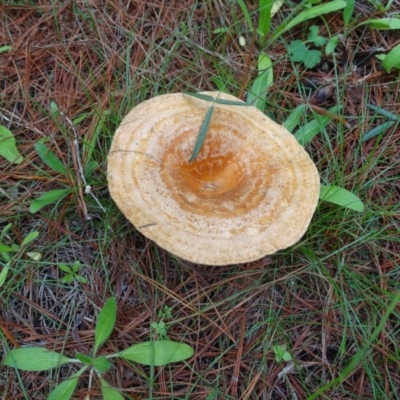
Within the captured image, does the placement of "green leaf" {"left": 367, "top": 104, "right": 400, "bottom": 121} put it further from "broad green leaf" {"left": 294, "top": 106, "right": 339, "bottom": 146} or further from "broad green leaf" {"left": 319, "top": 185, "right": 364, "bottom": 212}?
"broad green leaf" {"left": 319, "top": 185, "right": 364, "bottom": 212}

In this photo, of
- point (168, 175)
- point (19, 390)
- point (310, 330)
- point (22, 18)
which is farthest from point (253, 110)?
point (19, 390)

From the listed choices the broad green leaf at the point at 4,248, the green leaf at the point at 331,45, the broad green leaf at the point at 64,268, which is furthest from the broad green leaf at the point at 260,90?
the broad green leaf at the point at 4,248

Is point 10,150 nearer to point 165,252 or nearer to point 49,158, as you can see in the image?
point 49,158

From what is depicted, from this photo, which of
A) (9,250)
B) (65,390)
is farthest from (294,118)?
(65,390)

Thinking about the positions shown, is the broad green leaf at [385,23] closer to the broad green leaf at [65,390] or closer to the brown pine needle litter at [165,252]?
the brown pine needle litter at [165,252]

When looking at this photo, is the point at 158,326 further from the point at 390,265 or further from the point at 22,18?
the point at 22,18

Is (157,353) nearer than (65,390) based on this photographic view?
No

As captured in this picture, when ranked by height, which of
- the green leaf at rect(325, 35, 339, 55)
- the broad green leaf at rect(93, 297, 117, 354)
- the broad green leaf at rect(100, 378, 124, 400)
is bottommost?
the broad green leaf at rect(100, 378, 124, 400)

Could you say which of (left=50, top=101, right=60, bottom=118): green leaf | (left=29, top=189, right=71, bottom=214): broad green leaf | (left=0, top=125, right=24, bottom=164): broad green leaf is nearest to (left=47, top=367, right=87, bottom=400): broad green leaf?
(left=29, top=189, right=71, bottom=214): broad green leaf
